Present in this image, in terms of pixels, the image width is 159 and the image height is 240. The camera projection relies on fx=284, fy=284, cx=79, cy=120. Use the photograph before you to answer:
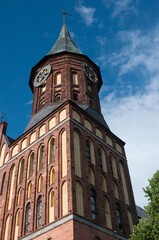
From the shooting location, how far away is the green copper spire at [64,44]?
32.9 meters

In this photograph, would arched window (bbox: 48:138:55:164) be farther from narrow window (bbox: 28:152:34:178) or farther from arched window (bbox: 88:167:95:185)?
arched window (bbox: 88:167:95:185)

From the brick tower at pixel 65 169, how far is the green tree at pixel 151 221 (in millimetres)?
2752

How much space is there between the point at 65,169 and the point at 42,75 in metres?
14.7

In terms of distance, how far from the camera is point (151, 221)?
53.9ft

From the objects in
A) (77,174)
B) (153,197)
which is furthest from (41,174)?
(153,197)

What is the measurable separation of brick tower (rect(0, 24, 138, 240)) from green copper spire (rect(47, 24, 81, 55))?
52.0 inches

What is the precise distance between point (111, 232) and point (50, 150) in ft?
25.1

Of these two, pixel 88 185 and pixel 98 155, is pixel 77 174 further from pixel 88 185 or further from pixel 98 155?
pixel 98 155

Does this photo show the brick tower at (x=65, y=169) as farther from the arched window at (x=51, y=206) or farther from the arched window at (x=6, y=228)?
the arched window at (x=6, y=228)

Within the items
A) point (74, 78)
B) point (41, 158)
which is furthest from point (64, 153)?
point (74, 78)

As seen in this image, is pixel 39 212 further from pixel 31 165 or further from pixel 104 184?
pixel 104 184

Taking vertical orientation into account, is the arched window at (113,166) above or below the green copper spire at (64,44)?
below

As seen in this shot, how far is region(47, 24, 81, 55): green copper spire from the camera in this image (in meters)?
32.9

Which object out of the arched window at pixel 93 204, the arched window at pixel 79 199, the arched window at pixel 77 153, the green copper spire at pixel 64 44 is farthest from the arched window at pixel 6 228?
the green copper spire at pixel 64 44
